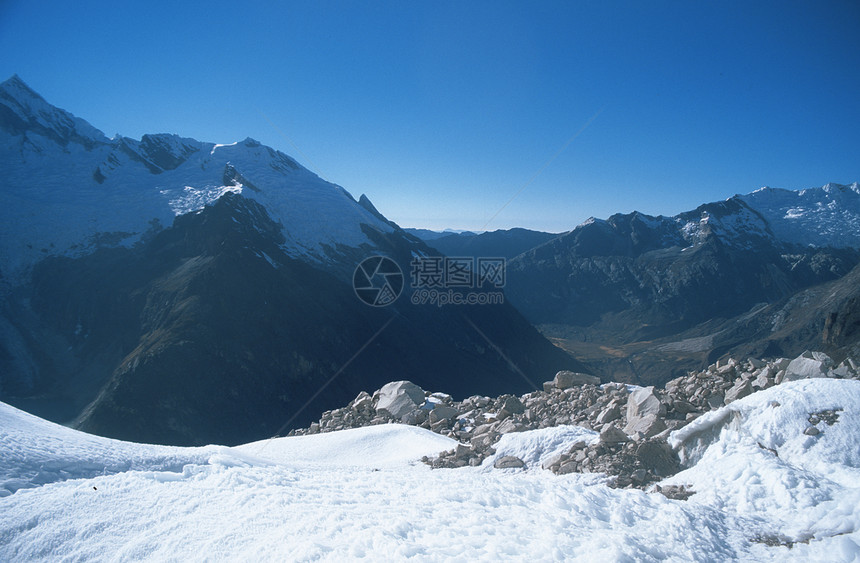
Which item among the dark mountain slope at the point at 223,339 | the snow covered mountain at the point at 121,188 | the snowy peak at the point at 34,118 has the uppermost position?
the snowy peak at the point at 34,118

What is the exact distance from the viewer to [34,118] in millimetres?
80750

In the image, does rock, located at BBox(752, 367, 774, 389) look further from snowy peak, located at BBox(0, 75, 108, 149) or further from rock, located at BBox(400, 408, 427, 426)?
snowy peak, located at BBox(0, 75, 108, 149)

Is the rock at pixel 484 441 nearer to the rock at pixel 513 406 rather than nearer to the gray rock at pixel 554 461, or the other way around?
the gray rock at pixel 554 461

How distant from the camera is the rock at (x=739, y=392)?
9508mm

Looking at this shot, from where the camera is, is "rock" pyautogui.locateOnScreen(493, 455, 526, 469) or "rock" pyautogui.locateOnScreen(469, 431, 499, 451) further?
"rock" pyautogui.locateOnScreen(469, 431, 499, 451)

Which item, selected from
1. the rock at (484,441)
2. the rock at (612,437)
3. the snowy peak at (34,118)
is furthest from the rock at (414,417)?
the snowy peak at (34,118)

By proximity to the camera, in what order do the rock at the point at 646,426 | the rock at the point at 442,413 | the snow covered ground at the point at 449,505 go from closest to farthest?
the snow covered ground at the point at 449,505 → the rock at the point at 646,426 → the rock at the point at 442,413

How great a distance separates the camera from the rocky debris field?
795cm

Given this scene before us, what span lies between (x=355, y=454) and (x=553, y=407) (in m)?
6.14

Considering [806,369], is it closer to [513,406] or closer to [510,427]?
[510,427]

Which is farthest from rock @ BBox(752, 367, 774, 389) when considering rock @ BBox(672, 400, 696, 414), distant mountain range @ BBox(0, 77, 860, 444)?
distant mountain range @ BBox(0, 77, 860, 444)

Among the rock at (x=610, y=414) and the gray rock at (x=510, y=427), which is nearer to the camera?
the rock at (x=610, y=414)

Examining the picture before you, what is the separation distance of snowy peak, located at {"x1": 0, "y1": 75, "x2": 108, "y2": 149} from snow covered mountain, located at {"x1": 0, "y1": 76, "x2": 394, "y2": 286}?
18 cm

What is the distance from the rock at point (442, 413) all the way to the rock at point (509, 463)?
17.8ft
